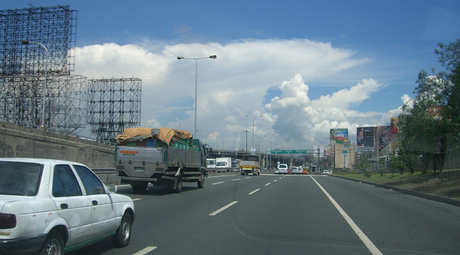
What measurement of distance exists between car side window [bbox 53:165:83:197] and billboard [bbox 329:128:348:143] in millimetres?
113936

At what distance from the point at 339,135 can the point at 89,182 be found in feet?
378

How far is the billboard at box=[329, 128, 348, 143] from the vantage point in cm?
11344

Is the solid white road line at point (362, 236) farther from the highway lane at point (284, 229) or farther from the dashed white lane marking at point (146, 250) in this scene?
the dashed white lane marking at point (146, 250)

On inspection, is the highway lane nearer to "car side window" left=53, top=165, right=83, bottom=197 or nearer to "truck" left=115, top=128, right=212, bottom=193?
"car side window" left=53, top=165, right=83, bottom=197

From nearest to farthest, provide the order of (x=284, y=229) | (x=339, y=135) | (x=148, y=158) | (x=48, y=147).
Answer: (x=284, y=229)
(x=148, y=158)
(x=48, y=147)
(x=339, y=135)

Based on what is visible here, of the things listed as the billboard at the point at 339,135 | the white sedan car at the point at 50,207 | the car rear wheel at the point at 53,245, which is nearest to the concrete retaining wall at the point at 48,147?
the white sedan car at the point at 50,207

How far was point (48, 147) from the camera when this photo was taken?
94.7ft

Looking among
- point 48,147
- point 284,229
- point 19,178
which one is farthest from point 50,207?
point 48,147

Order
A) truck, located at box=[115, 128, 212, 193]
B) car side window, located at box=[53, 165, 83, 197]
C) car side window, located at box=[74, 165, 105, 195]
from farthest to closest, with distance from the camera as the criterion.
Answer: truck, located at box=[115, 128, 212, 193] < car side window, located at box=[74, 165, 105, 195] < car side window, located at box=[53, 165, 83, 197]

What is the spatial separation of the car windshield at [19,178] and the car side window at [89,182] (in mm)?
850

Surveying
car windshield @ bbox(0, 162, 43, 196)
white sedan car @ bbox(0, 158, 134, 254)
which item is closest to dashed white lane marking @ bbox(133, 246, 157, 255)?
white sedan car @ bbox(0, 158, 134, 254)

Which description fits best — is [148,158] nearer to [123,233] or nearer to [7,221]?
[123,233]

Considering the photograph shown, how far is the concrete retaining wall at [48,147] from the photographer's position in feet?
80.6

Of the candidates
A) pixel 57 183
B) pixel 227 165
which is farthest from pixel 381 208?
pixel 227 165
